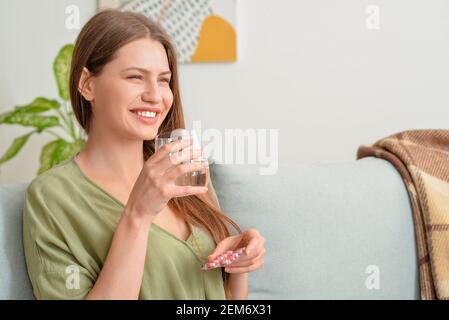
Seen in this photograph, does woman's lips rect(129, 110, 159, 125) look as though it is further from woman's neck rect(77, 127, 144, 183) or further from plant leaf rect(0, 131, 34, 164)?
plant leaf rect(0, 131, 34, 164)

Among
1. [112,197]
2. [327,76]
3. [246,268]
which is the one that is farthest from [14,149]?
[246,268]

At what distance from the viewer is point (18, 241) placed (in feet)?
4.14

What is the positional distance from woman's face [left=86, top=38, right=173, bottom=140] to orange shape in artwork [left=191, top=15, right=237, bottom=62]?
137 cm

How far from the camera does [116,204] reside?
123 cm

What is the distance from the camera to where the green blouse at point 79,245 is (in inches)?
45.8

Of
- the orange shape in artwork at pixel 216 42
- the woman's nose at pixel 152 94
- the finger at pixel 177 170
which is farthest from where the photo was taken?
the orange shape in artwork at pixel 216 42

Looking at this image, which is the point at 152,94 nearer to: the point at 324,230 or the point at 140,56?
the point at 140,56

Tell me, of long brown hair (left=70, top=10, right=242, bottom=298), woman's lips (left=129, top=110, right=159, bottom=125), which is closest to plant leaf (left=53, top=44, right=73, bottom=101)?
long brown hair (left=70, top=10, right=242, bottom=298)

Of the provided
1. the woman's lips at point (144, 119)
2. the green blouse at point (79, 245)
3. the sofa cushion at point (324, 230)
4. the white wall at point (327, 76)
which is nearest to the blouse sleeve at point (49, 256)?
the green blouse at point (79, 245)

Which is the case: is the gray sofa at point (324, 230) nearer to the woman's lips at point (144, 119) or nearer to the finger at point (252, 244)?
the finger at point (252, 244)

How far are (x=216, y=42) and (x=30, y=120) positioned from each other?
79 cm

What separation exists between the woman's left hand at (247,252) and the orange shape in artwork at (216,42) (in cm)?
141

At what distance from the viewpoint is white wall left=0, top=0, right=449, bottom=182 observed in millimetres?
2502

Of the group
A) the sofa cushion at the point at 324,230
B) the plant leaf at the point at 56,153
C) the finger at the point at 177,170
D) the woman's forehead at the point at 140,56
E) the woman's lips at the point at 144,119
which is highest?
the woman's forehead at the point at 140,56
